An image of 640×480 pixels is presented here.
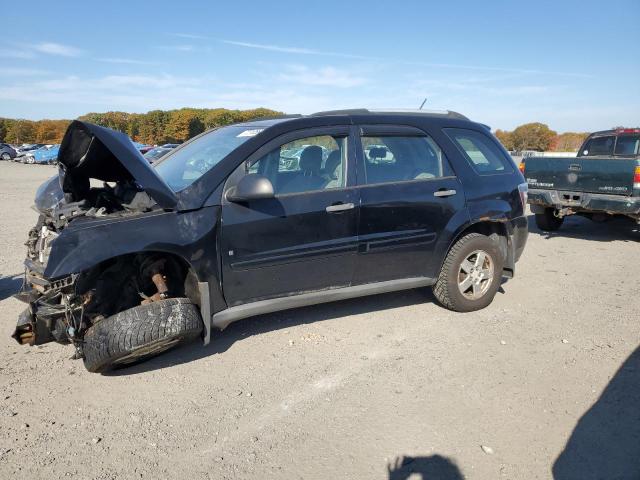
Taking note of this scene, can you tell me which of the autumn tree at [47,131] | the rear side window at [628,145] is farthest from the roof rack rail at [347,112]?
the autumn tree at [47,131]

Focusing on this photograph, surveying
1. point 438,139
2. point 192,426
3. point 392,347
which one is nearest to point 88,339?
point 192,426

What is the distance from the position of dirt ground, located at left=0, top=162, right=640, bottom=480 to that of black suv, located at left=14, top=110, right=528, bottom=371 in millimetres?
352

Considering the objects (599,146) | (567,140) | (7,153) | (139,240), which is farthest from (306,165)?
(567,140)

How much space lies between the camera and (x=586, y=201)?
Answer: 297 inches

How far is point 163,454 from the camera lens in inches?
102

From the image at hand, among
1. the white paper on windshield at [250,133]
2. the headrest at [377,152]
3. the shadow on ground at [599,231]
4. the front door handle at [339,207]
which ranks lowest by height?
the shadow on ground at [599,231]

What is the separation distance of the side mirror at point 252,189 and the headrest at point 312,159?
60cm

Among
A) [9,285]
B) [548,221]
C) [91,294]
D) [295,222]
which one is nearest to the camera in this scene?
[91,294]

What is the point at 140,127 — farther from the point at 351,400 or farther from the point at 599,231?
the point at 351,400

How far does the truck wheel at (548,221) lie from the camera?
8.80m

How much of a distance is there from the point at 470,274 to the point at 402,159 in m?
1.34

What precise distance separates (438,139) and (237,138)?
1.91 m

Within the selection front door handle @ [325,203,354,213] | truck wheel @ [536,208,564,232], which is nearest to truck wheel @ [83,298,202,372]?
front door handle @ [325,203,354,213]

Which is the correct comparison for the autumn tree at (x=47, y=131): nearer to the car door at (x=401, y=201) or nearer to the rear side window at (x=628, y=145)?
the rear side window at (x=628, y=145)
